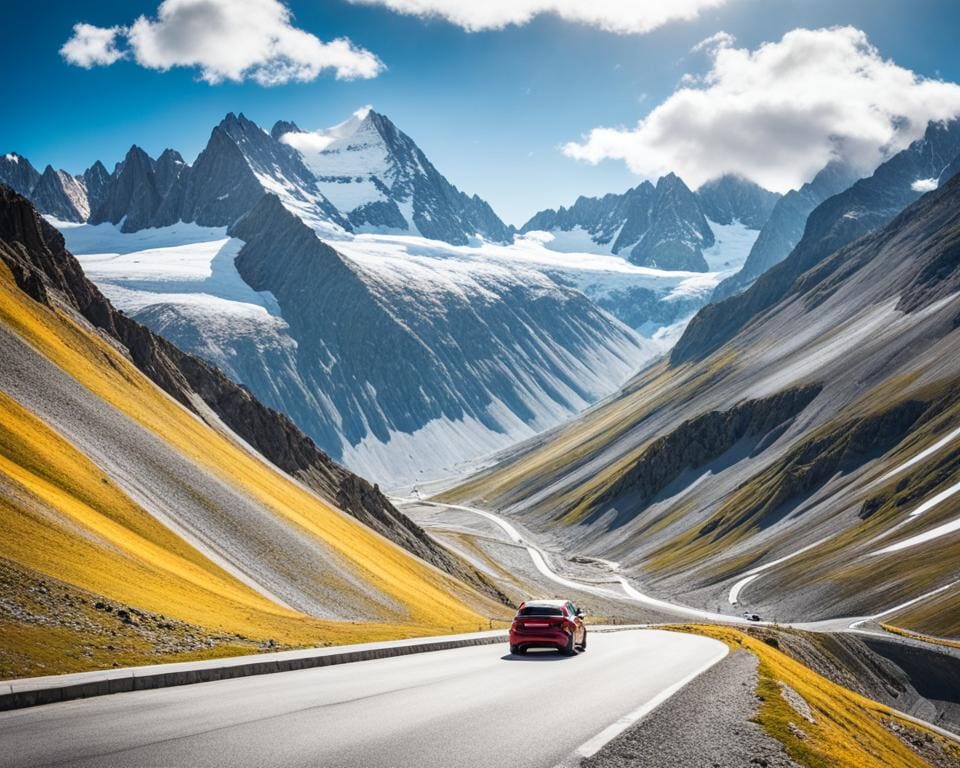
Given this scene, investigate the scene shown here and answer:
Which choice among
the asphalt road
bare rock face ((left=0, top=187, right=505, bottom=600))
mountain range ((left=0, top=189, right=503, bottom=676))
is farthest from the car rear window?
bare rock face ((left=0, top=187, right=505, bottom=600))

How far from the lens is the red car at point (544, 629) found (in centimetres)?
3366

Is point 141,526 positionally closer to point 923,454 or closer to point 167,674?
point 167,674

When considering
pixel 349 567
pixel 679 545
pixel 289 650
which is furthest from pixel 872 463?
pixel 289 650

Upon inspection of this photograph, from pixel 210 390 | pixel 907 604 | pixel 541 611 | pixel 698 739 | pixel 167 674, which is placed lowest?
pixel 907 604

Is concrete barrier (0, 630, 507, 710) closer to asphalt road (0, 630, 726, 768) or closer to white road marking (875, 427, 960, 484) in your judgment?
asphalt road (0, 630, 726, 768)

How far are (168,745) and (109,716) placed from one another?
294 centimetres

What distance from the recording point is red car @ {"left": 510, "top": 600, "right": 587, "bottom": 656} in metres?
33.7

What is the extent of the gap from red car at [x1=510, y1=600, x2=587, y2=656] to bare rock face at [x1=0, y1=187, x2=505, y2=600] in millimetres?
71048

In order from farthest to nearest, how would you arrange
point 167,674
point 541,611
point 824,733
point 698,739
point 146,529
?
point 146,529, point 541,611, point 167,674, point 824,733, point 698,739

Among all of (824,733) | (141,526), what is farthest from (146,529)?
(824,733)

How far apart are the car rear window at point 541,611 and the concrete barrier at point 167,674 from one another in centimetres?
505

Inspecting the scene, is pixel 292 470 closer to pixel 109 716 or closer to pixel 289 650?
pixel 289 650

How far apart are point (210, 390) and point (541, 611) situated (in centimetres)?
9315

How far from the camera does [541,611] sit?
113ft
